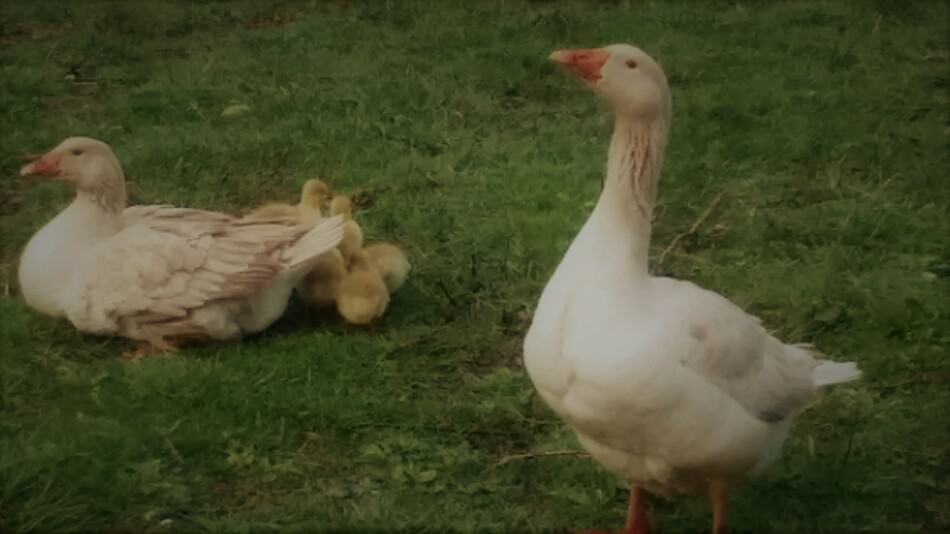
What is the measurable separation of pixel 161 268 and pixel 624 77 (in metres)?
2.15

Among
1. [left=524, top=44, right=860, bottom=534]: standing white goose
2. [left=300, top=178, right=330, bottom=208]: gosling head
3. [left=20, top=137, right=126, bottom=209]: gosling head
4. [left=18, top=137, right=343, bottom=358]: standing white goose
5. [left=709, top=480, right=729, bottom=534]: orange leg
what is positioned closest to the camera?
[left=524, top=44, right=860, bottom=534]: standing white goose

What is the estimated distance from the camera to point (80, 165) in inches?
214

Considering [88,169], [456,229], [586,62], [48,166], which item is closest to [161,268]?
[88,169]

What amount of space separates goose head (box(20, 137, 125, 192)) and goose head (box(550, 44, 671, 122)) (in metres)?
2.33

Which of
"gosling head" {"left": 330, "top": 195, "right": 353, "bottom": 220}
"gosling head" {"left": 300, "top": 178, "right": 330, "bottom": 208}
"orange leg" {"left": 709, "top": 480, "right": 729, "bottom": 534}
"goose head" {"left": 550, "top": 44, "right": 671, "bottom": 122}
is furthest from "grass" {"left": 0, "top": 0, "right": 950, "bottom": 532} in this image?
"goose head" {"left": 550, "top": 44, "right": 671, "bottom": 122}

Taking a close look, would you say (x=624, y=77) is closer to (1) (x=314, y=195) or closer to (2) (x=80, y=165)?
(1) (x=314, y=195)

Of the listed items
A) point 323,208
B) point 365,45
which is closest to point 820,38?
point 365,45

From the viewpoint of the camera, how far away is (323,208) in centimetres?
583

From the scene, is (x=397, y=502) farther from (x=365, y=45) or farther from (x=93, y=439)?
(x=365, y=45)

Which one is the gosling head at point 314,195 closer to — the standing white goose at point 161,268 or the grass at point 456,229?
the standing white goose at point 161,268

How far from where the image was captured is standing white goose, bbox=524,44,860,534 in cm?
351

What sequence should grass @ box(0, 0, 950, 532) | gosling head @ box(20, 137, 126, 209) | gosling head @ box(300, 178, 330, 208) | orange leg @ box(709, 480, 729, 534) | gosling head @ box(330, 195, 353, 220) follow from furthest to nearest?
gosling head @ box(300, 178, 330, 208) → gosling head @ box(330, 195, 353, 220) → gosling head @ box(20, 137, 126, 209) → grass @ box(0, 0, 950, 532) → orange leg @ box(709, 480, 729, 534)

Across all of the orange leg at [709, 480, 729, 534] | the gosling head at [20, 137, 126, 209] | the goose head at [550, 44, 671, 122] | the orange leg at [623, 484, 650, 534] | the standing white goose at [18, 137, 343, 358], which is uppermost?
the goose head at [550, 44, 671, 122]

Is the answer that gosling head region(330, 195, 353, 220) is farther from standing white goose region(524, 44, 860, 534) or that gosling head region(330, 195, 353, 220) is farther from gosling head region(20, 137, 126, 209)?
standing white goose region(524, 44, 860, 534)
